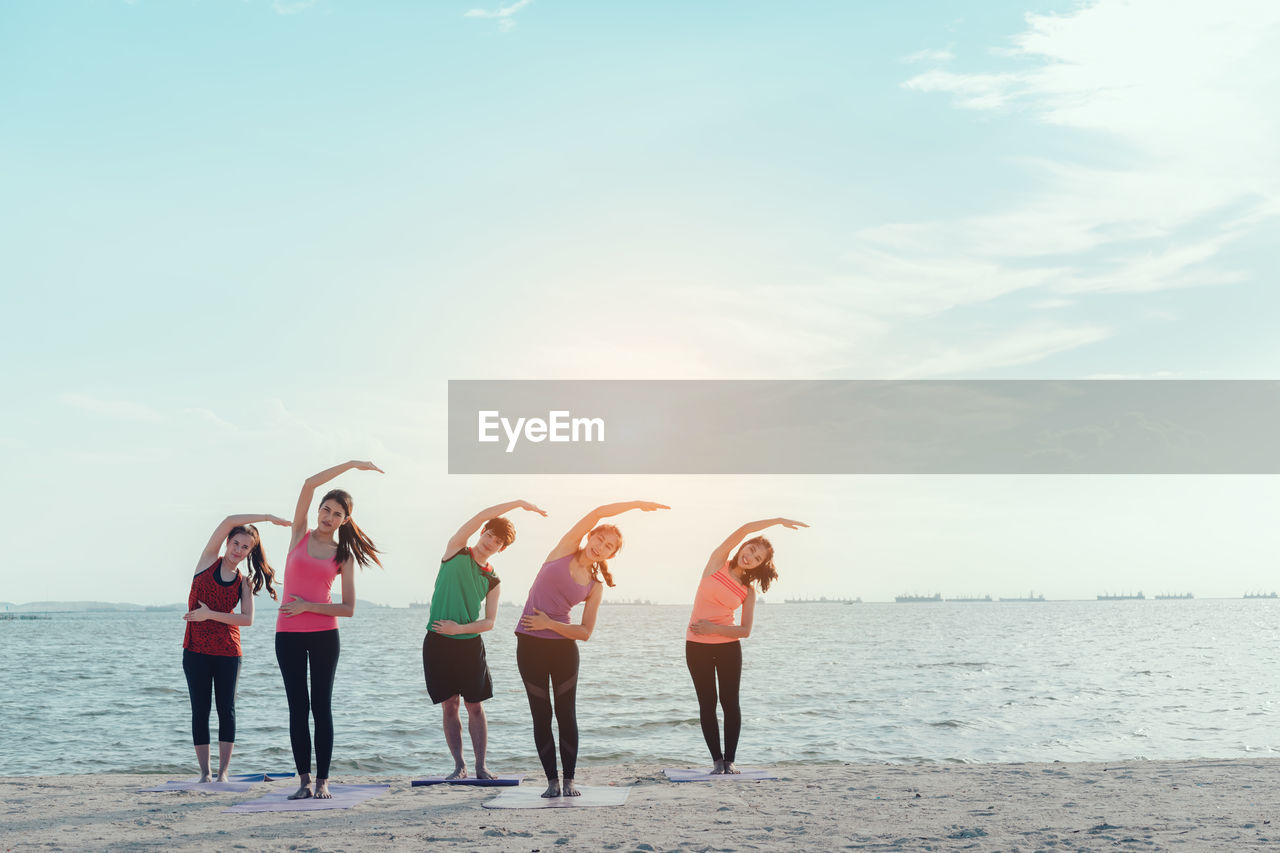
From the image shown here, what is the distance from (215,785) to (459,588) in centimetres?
240

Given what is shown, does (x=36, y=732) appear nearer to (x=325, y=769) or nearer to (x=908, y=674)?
(x=325, y=769)

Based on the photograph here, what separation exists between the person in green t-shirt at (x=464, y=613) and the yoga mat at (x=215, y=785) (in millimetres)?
1573

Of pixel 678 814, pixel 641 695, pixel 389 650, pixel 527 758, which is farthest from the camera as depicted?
pixel 389 650

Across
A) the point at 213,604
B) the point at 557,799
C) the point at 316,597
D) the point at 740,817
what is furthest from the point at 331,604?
the point at 740,817

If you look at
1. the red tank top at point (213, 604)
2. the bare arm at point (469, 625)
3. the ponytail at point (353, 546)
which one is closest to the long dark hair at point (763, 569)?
the bare arm at point (469, 625)

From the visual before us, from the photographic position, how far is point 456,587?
24.9ft

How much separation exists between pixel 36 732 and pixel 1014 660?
35.3 metres

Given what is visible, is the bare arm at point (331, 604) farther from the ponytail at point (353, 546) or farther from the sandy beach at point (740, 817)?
the sandy beach at point (740, 817)

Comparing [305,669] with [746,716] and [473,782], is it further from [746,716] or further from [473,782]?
[746,716]

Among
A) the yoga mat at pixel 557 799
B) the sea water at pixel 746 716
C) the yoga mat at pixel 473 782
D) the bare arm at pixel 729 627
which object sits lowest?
the sea water at pixel 746 716

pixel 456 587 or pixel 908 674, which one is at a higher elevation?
pixel 456 587

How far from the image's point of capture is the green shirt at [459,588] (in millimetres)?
7590

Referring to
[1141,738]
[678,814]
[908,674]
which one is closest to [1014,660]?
[908,674]

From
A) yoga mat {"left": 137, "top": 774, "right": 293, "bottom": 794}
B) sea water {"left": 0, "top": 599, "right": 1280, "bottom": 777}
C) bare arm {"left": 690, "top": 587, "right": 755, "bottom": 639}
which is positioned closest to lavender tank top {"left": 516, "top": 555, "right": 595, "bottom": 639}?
bare arm {"left": 690, "top": 587, "right": 755, "bottom": 639}
